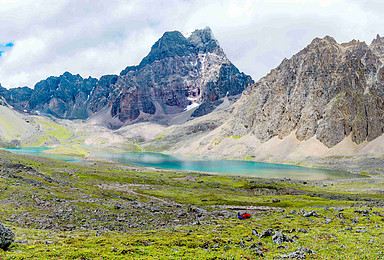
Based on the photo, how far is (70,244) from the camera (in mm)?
25047

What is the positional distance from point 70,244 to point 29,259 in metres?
5.52

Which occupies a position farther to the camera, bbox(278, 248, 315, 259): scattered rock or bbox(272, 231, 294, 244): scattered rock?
bbox(272, 231, 294, 244): scattered rock

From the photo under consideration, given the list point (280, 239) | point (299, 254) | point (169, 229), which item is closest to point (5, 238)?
point (169, 229)

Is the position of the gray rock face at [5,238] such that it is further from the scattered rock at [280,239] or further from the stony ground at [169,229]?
the scattered rock at [280,239]

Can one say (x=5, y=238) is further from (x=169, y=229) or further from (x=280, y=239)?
(x=280, y=239)

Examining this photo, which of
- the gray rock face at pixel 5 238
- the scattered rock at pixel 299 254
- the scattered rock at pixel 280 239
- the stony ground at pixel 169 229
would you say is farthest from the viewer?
the scattered rock at pixel 280 239

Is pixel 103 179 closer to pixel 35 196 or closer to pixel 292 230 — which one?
pixel 35 196

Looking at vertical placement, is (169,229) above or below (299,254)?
below

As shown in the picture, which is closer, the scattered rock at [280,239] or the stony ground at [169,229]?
the stony ground at [169,229]

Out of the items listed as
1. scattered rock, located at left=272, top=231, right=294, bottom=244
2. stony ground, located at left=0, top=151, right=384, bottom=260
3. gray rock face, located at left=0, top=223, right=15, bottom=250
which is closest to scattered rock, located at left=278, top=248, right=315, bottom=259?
stony ground, located at left=0, top=151, right=384, bottom=260

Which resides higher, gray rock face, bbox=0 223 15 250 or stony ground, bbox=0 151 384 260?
gray rock face, bbox=0 223 15 250

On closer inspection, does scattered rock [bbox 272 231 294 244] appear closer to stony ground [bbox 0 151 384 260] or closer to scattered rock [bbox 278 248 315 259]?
stony ground [bbox 0 151 384 260]

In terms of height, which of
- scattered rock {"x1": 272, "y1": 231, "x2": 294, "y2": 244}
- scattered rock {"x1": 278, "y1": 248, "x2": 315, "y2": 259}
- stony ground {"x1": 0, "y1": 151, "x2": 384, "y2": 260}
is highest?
scattered rock {"x1": 278, "y1": 248, "x2": 315, "y2": 259}

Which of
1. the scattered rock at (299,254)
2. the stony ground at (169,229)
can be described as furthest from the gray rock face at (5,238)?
the scattered rock at (299,254)
